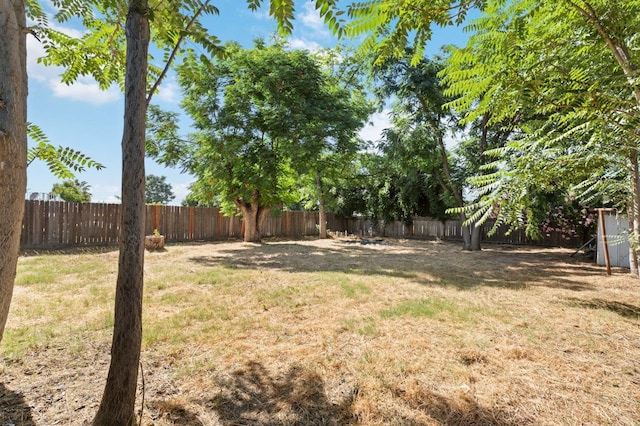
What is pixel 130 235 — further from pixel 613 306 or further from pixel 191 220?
pixel 191 220

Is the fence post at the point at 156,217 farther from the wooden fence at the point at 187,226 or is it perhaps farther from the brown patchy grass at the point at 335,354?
the brown patchy grass at the point at 335,354

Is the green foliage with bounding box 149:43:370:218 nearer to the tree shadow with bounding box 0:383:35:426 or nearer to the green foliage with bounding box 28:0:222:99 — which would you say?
the green foliage with bounding box 28:0:222:99

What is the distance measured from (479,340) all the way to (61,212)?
12.9m

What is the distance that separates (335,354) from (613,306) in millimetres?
4589

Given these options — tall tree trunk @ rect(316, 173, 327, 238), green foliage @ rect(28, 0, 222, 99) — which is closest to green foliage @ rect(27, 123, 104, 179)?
green foliage @ rect(28, 0, 222, 99)

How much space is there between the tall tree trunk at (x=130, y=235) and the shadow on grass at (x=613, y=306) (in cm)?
570

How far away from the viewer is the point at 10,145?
1155 millimetres

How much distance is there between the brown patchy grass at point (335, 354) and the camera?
2.08m

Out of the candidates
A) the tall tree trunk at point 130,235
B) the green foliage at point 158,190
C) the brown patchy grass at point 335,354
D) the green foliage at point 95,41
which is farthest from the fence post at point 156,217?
the green foliage at point 158,190

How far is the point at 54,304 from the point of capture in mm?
4234

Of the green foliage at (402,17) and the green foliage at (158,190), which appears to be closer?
the green foliage at (402,17)

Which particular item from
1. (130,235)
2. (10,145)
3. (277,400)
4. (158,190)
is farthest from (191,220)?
(158,190)

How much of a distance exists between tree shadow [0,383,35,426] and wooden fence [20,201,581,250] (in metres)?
10.1

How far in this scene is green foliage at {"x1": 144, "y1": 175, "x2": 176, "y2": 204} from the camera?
59581mm
